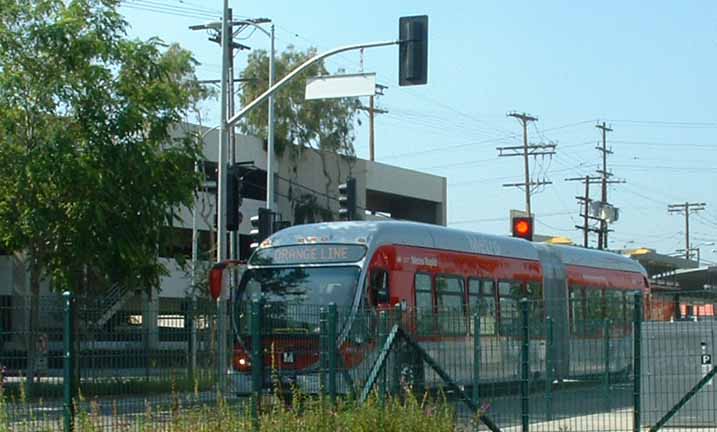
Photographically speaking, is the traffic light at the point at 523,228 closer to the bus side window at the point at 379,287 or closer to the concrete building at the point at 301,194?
the bus side window at the point at 379,287

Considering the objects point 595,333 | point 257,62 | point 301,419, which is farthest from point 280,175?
point 301,419

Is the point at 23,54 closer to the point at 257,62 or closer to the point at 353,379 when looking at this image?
the point at 353,379

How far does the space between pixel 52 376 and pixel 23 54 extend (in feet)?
52.8

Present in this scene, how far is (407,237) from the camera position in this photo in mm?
23781

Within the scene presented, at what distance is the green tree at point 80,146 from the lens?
27062 millimetres

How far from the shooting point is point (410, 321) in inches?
645

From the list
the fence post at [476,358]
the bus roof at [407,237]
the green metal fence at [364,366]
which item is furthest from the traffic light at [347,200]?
the fence post at [476,358]

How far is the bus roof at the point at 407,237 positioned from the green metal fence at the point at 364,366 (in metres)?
4.66

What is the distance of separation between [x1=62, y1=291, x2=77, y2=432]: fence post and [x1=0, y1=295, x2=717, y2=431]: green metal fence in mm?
14

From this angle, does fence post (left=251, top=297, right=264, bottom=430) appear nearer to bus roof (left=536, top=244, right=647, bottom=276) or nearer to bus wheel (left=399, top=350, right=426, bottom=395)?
bus wheel (left=399, top=350, right=426, bottom=395)

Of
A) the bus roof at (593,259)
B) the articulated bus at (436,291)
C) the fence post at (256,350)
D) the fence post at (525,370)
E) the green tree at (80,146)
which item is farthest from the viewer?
the bus roof at (593,259)

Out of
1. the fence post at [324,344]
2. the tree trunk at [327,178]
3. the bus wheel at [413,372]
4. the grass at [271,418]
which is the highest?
the tree trunk at [327,178]

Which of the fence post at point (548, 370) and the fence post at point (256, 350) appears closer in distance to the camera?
the fence post at point (256, 350)

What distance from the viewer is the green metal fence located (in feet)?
42.4
